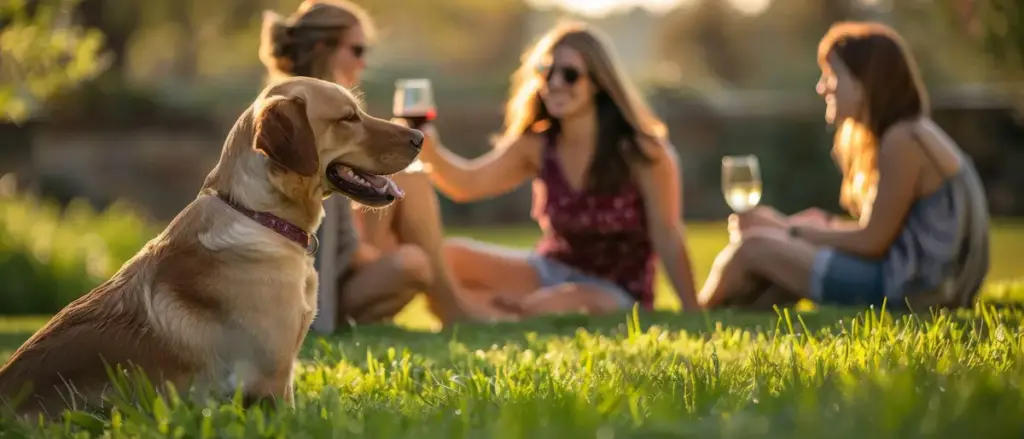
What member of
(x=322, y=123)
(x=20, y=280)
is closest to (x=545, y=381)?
(x=322, y=123)

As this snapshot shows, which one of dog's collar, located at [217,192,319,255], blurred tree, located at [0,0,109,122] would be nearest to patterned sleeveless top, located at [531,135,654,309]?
dog's collar, located at [217,192,319,255]

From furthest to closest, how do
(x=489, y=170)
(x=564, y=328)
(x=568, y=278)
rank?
1. (x=489, y=170)
2. (x=568, y=278)
3. (x=564, y=328)

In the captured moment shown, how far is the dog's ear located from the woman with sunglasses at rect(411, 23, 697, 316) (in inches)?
127

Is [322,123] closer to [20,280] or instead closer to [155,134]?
[20,280]

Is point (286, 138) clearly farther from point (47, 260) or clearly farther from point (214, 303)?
point (47, 260)

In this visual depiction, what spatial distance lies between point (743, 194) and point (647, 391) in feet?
10.9

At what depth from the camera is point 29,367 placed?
3.97m

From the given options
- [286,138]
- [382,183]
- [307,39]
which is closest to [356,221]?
[307,39]

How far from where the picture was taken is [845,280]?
23.5ft

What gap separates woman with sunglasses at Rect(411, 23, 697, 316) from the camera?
24.8 feet

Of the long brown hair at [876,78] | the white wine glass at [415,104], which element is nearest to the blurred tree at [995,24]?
the long brown hair at [876,78]

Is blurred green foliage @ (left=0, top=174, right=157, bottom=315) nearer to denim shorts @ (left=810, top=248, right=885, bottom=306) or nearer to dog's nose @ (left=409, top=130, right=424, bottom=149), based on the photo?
denim shorts @ (left=810, top=248, right=885, bottom=306)

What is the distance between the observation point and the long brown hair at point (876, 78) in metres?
6.92

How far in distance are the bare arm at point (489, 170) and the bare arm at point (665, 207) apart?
79cm
